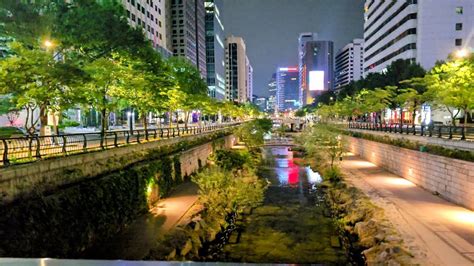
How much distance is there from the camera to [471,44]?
3231 inches

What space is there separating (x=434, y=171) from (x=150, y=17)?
96.3 m

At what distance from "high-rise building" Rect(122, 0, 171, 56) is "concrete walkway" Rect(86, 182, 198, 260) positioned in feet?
236

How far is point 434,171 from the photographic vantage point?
27.1m

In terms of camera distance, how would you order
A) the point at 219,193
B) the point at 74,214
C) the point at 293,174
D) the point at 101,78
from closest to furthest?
1. the point at 74,214
2. the point at 219,193
3. the point at 101,78
4. the point at 293,174

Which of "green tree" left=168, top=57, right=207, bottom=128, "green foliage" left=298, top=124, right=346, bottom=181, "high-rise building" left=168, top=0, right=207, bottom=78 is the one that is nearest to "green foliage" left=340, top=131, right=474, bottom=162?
"green foliage" left=298, top=124, right=346, bottom=181

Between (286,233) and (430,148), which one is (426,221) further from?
(430,148)

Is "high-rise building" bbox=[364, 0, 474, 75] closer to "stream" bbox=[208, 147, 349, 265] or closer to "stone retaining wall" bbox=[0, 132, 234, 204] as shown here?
"stream" bbox=[208, 147, 349, 265]

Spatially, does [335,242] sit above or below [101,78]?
below

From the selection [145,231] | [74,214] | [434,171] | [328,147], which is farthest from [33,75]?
[328,147]

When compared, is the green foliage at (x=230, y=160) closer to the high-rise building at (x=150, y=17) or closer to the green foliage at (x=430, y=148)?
the green foliage at (x=430, y=148)

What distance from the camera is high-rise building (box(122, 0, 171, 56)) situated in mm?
93188

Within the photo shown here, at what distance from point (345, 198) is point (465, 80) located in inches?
580

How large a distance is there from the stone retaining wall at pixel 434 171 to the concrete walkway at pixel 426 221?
605mm

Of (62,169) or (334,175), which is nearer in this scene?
(62,169)
